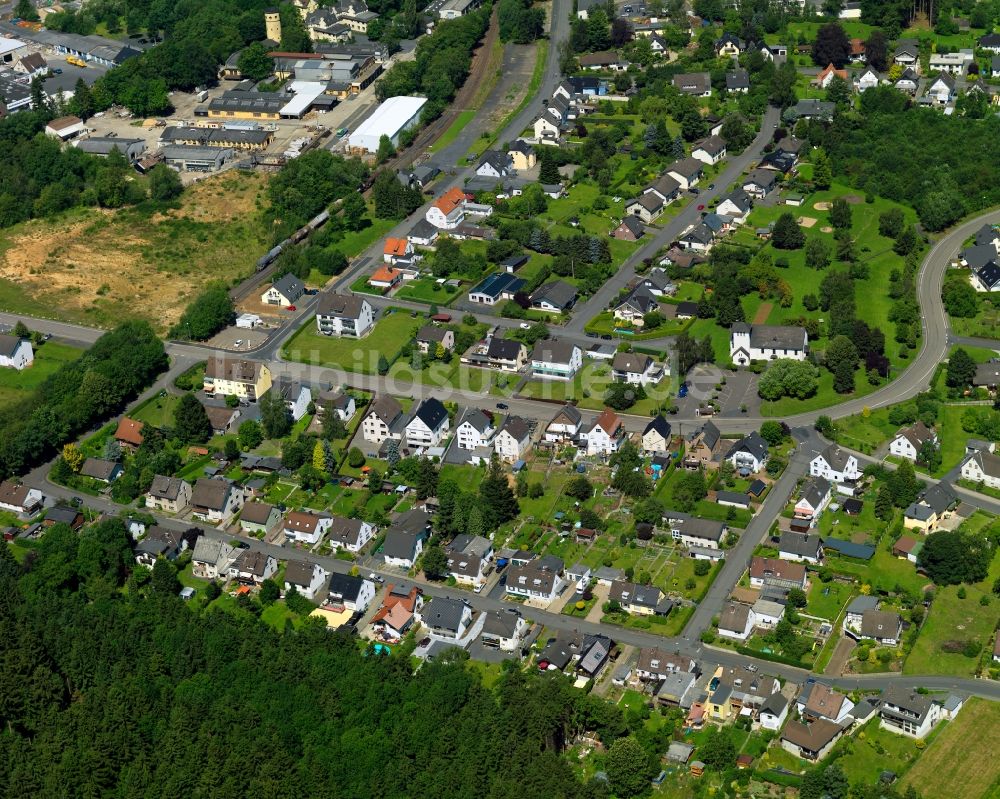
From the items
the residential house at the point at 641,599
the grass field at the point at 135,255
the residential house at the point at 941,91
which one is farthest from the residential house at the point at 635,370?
the residential house at the point at 941,91

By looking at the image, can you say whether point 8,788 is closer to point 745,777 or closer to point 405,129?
point 745,777

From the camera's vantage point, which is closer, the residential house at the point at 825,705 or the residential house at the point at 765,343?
the residential house at the point at 825,705

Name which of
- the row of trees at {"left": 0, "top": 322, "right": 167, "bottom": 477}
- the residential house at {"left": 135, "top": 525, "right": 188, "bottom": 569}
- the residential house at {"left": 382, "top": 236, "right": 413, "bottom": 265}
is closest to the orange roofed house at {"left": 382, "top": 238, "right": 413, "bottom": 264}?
the residential house at {"left": 382, "top": 236, "right": 413, "bottom": 265}

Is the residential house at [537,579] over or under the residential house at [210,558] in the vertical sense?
over

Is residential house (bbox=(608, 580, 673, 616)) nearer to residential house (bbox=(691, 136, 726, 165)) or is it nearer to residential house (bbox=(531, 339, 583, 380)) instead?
residential house (bbox=(531, 339, 583, 380))

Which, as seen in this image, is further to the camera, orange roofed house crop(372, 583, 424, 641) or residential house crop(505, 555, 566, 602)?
residential house crop(505, 555, 566, 602)

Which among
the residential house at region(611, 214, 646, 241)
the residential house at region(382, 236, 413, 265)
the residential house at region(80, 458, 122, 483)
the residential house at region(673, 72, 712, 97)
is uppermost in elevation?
the residential house at region(673, 72, 712, 97)

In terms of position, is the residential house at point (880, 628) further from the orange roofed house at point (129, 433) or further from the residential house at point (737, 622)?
the orange roofed house at point (129, 433)
